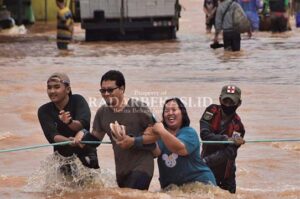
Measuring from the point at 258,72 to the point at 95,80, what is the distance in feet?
11.1

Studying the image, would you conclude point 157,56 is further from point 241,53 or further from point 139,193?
point 139,193

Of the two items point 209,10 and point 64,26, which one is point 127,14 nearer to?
point 64,26

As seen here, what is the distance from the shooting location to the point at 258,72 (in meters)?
19.2

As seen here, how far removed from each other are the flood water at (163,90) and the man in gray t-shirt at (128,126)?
0.20 m

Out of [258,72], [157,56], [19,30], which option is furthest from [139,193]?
[19,30]

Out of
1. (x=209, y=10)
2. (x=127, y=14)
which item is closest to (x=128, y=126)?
(x=127, y=14)

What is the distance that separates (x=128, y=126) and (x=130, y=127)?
2cm

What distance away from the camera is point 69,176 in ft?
26.1

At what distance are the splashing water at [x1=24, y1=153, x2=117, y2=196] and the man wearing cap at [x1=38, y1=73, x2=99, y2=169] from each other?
0.06m

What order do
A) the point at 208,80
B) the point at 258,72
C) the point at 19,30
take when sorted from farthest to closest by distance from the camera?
the point at 19,30 < the point at 258,72 < the point at 208,80

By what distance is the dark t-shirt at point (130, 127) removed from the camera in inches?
282

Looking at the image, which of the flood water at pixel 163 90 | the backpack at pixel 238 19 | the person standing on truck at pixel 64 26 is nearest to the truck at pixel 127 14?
the flood water at pixel 163 90

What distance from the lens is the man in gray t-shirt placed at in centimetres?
716

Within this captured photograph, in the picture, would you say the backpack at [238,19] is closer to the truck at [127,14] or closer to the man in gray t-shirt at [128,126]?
the truck at [127,14]
